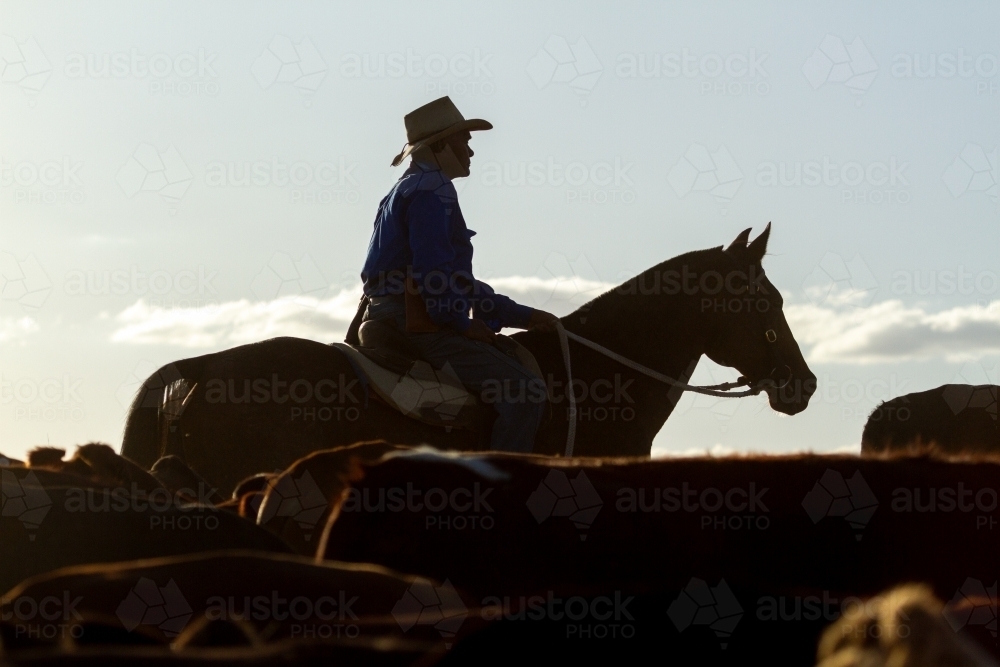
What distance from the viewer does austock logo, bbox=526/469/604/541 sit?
3902 millimetres

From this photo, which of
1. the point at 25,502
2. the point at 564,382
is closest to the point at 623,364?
the point at 564,382

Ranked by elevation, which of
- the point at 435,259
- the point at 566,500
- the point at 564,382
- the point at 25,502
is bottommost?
the point at 566,500

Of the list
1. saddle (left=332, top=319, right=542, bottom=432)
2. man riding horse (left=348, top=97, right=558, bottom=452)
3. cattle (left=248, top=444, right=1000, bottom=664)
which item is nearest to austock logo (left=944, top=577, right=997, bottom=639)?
cattle (left=248, top=444, right=1000, bottom=664)

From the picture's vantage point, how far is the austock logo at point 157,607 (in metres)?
2.85

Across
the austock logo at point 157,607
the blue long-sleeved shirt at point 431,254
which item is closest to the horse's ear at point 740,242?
the blue long-sleeved shirt at point 431,254

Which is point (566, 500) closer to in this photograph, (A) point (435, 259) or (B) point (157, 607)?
(B) point (157, 607)

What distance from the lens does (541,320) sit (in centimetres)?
761

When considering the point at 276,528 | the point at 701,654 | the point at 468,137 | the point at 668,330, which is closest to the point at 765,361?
the point at 668,330

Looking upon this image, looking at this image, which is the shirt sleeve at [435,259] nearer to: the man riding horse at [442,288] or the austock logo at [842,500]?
the man riding horse at [442,288]

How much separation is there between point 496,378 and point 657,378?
4.62ft

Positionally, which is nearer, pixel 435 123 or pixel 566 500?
pixel 566 500

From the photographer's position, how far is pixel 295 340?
22.9 ft

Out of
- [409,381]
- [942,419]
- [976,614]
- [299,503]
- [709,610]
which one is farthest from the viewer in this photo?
[942,419]

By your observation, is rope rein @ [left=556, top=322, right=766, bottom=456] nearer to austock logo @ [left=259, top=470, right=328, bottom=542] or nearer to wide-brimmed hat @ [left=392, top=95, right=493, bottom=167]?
wide-brimmed hat @ [left=392, top=95, right=493, bottom=167]
